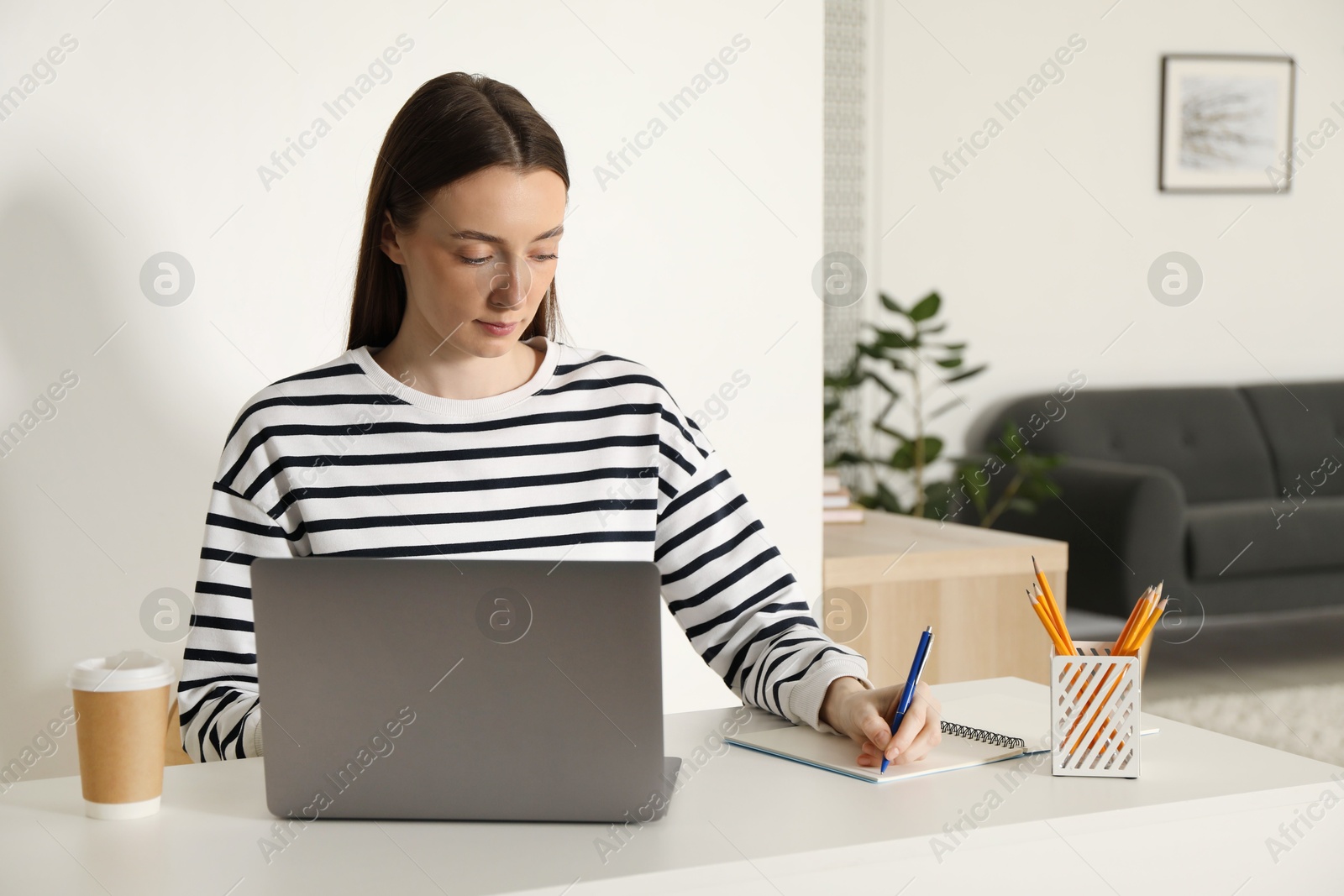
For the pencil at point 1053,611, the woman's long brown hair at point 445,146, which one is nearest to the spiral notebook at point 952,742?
the pencil at point 1053,611

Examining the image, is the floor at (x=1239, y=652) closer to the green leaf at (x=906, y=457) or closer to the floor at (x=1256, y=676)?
the floor at (x=1256, y=676)

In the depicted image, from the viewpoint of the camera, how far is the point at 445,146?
4.17 ft

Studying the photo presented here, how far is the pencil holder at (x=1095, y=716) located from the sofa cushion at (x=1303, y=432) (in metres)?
3.73

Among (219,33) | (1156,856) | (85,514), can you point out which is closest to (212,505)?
(85,514)

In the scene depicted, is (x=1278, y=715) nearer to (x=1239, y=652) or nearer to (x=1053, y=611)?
(x=1239, y=652)

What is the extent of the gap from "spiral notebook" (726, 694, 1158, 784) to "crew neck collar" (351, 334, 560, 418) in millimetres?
470

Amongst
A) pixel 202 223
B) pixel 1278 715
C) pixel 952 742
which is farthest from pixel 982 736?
pixel 1278 715

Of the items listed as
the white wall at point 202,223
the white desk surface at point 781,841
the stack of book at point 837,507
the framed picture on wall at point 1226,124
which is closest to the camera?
the white desk surface at point 781,841

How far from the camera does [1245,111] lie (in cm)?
450

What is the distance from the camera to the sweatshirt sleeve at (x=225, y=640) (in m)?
1.09

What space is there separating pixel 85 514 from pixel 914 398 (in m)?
3.04

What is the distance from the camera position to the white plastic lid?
87 centimetres

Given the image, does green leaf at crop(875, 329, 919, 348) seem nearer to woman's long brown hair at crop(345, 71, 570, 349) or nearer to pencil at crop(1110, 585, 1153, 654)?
woman's long brown hair at crop(345, 71, 570, 349)

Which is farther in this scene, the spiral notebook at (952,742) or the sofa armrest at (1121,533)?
the sofa armrest at (1121,533)
